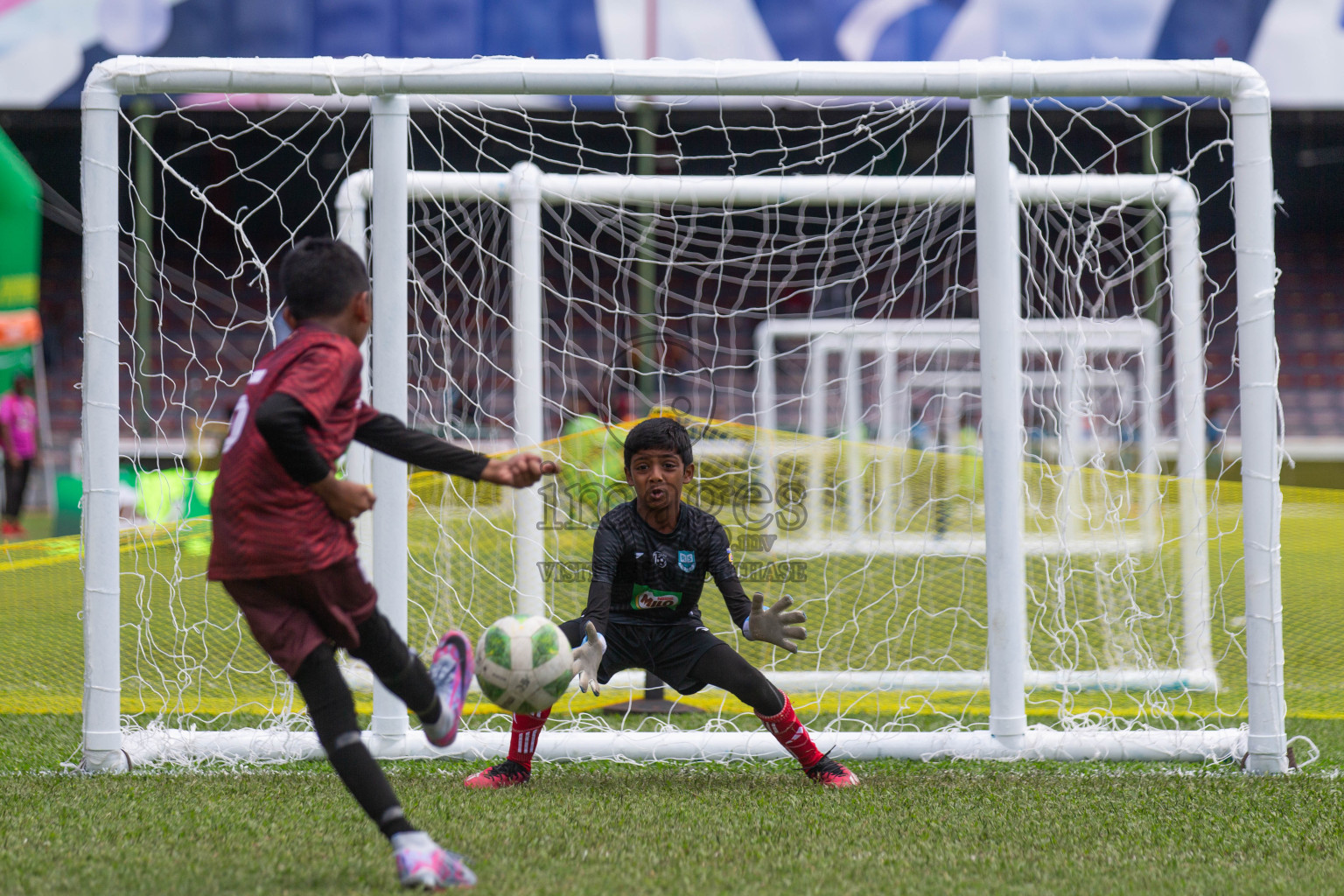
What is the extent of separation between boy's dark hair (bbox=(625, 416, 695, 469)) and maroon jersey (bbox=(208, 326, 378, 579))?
1236 mm

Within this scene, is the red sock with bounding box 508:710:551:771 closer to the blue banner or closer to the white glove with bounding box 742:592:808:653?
the white glove with bounding box 742:592:808:653

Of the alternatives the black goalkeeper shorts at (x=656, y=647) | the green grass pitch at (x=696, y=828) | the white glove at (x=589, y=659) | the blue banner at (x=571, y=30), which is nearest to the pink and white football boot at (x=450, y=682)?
the green grass pitch at (x=696, y=828)

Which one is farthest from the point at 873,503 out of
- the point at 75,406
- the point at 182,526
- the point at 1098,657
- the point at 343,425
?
the point at 75,406

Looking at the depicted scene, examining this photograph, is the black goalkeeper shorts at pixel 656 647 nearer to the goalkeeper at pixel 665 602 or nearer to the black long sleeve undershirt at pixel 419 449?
the goalkeeper at pixel 665 602

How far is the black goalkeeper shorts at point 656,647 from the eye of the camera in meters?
3.79

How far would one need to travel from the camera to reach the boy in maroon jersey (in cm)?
257

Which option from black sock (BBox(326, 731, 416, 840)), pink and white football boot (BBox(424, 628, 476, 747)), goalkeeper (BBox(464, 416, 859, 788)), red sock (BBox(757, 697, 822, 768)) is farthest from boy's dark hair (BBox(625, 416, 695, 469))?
black sock (BBox(326, 731, 416, 840))

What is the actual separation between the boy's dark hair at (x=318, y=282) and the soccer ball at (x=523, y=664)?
0.99 m

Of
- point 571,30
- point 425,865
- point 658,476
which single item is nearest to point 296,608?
point 425,865

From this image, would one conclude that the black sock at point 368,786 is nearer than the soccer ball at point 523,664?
Yes

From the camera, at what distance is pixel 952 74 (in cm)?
408

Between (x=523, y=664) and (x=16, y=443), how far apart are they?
41.9 feet

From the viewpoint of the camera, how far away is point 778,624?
11.5 feet

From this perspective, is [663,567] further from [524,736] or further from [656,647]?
[524,736]
